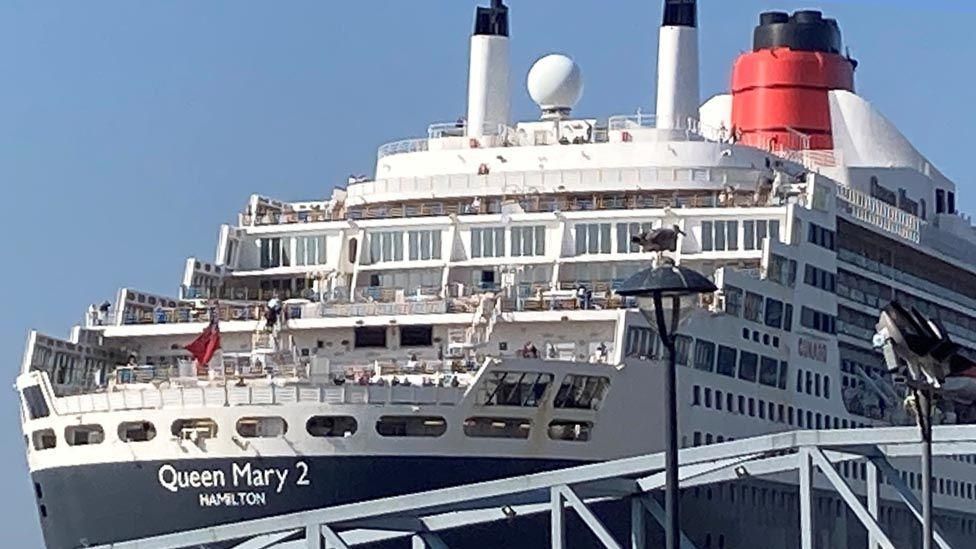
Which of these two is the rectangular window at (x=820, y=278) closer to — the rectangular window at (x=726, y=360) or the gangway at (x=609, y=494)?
the rectangular window at (x=726, y=360)

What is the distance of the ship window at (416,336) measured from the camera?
58812 mm

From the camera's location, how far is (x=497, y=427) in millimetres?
55312

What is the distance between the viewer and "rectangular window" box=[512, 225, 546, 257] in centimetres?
6241

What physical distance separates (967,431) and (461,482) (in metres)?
25.1

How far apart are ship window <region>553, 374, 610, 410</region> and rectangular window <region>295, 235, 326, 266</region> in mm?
9849

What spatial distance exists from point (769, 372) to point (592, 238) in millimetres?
4959

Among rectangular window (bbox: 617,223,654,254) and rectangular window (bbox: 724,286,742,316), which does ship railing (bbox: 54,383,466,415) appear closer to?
rectangular window (bbox: 724,286,742,316)

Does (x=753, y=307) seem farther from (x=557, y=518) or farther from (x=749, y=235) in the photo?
(x=557, y=518)

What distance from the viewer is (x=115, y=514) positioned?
5569cm

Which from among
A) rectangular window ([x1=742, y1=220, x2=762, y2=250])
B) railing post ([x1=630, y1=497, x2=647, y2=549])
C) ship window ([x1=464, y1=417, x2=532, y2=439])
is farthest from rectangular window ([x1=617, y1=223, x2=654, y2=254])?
railing post ([x1=630, y1=497, x2=647, y2=549])

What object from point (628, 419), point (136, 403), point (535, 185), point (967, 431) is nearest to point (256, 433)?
point (136, 403)

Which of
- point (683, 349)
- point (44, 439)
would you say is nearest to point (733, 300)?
point (683, 349)

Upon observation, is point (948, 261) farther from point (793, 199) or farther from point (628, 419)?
point (628, 419)

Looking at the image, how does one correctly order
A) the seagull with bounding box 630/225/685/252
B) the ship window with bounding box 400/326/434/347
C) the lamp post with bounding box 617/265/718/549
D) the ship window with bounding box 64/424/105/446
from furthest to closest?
the ship window with bounding box 400/326/434/347
the ship window with bounding box 64/424/105/446
the seagull with bounding box 630/225/685/252
the lamp post with bounding box 617/265/718/549
